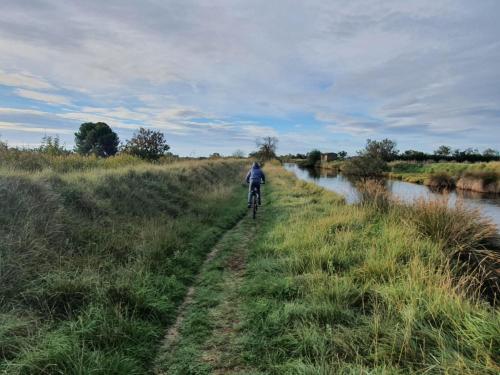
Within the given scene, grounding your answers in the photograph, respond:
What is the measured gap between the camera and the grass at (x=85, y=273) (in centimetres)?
315

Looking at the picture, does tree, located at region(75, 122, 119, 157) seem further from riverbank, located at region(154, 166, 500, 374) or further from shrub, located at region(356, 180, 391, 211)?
riverbank, located at region(154, 166, 500, 374)

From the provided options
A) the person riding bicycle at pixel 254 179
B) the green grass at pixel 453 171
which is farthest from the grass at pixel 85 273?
the green grass at pixel 453 171

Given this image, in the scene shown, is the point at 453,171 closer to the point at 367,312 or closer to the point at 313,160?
the point at 367,312

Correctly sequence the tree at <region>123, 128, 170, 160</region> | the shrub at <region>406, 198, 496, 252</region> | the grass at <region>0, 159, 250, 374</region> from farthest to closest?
the tree at <region>123, 128, 170, 160</region>, the shrub at <region>406, 198, 496, 252</region>, the grass at <region>0, 159, 250, 374</region>

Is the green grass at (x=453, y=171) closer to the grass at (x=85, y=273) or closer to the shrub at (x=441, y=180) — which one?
the shrub at (x=441, y=180)

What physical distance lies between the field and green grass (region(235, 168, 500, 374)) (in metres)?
0.02

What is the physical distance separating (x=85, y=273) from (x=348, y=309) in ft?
12.9

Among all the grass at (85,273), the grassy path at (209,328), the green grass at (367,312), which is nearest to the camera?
the green grass at (367,312)

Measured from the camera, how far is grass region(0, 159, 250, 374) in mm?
3154

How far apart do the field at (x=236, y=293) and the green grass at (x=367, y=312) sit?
20 millimetres

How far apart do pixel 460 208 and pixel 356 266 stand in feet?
11.5

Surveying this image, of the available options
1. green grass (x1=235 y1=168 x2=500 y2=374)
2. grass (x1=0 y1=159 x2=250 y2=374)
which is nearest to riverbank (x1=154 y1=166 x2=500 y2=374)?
green grass (x1=235 y1=168 x2=500 y2=374)

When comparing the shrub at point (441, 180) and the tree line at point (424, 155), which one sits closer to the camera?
the shrub at point (441, 180)

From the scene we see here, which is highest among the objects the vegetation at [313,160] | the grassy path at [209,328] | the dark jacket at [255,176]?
the vegetation at [313,160]
